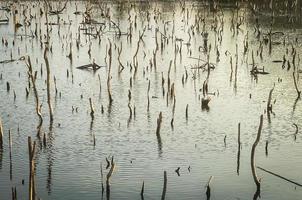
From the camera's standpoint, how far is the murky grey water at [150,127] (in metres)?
9.81

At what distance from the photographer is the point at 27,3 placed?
1358 inches

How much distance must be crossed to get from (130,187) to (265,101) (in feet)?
22.6

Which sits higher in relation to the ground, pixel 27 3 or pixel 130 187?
pixel 27 3

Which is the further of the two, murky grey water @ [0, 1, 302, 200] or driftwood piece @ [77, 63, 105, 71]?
driftwood piece @ [77, 63, 105, 71]

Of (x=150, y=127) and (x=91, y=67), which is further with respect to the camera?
(x=91, y=67)

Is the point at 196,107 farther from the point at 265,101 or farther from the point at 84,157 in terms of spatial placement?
the point at 84,157

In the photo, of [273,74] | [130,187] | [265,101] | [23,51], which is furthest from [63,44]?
[130,187]

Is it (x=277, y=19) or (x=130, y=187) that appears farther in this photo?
(x=277, y=19)

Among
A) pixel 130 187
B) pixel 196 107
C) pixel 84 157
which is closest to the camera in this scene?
pixel 130 187

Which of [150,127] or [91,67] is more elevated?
[91,67]

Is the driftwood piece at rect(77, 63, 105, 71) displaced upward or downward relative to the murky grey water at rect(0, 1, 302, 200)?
upward

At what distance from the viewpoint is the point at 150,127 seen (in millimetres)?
13133

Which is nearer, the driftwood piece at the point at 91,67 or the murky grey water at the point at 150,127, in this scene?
the murky grey water at the point at 150,127

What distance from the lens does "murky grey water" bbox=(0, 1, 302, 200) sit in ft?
32.2
